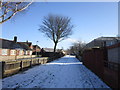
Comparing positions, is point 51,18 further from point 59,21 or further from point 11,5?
point 11,5

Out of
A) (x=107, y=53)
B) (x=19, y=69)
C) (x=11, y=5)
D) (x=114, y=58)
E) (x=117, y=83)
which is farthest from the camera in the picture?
(x=19, y=69)

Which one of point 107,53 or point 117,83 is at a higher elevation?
point 107,53

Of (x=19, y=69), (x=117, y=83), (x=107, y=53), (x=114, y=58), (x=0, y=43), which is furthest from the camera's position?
(x=0, y=43)

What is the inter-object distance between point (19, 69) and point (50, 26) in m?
26.5

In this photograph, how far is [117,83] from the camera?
5.44 metres

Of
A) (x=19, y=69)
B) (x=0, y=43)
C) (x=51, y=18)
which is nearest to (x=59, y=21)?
(x=51, y=18)

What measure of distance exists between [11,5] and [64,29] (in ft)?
94.7

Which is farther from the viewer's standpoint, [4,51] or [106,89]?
[4,51]

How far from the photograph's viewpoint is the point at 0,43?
2825 centimetres

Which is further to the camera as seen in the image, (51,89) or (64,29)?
(64,29)

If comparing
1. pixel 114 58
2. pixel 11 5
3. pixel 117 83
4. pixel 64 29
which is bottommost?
pixel 117 83

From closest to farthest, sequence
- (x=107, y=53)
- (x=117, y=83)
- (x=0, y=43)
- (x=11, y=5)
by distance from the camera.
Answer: (x=117, y=83), (x=107, y=53), (x=11, y=5), (x=0, y=43)

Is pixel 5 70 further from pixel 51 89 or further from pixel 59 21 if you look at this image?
pixel 59 21

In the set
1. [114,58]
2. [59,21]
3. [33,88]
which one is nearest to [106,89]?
[114,58]
